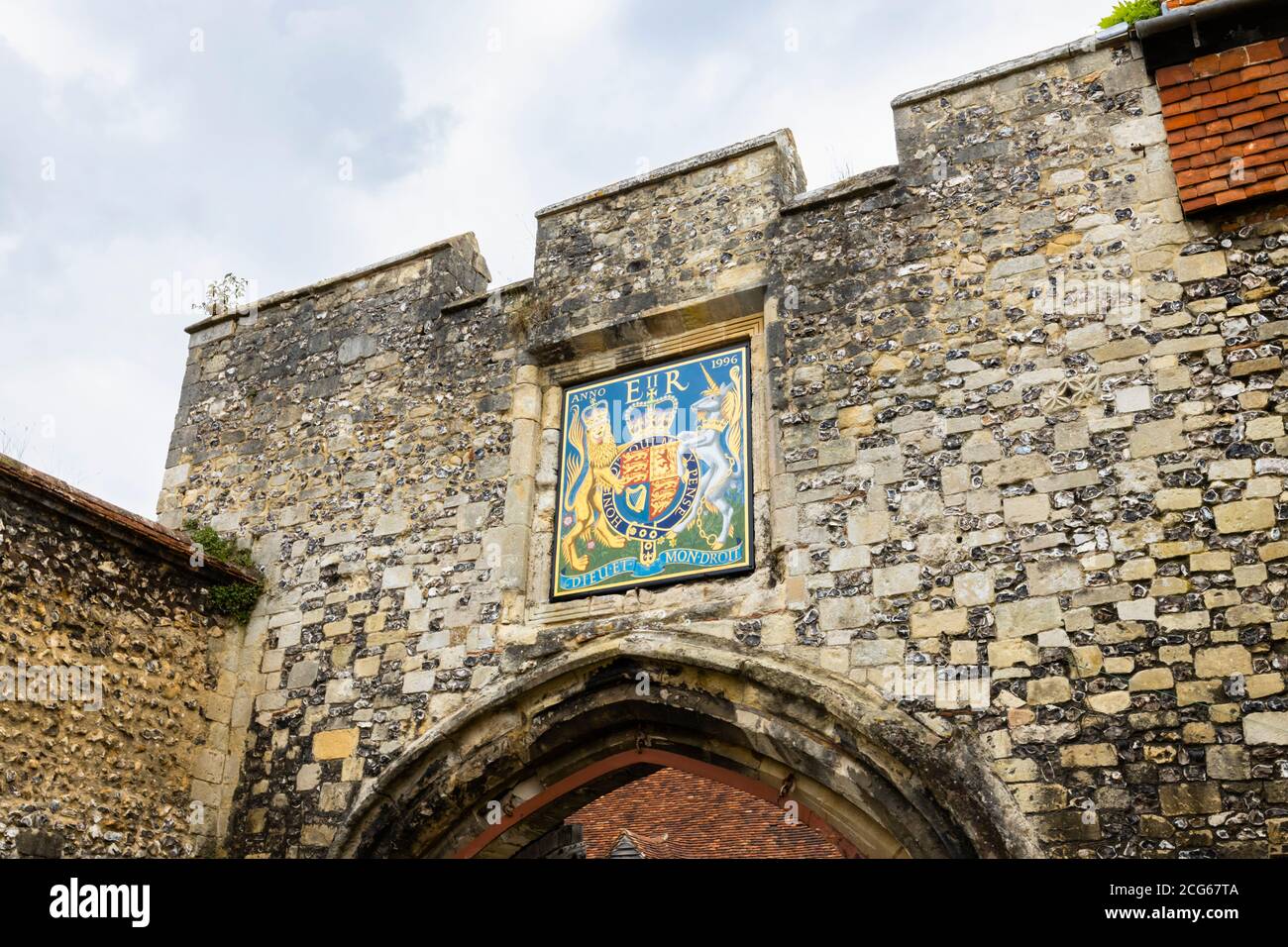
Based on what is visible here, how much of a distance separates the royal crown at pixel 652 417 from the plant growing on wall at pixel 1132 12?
2974 mm

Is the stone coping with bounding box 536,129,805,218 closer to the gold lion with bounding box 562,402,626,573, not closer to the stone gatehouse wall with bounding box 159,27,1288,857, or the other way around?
the stone gatehouse wall with bounding box 159,27,1288,857

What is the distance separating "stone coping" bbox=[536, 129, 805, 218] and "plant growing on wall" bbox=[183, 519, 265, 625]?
286cm

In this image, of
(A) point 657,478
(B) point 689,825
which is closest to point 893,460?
(A) point 657,478

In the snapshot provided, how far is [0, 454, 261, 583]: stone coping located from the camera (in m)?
6.64

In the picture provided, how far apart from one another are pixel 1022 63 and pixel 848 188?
3.54 feet

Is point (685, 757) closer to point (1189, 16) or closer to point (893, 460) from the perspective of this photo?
point (893, 460)

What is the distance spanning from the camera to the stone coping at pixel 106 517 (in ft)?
21.8

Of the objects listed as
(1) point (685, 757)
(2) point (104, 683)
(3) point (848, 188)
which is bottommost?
(1) point (685, 757)

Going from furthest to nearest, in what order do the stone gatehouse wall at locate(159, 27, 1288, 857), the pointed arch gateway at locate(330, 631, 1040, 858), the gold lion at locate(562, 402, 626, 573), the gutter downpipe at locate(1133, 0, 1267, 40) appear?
the gold lion at locate(562, 402, 626, 573), the gutter downpipe at locate(1133, 0, 1267, 40), the pointed arch gateway at locate(330, 631, 1040, 858), the stone gatehouse wall at locate(159, 27, 1288, 857)

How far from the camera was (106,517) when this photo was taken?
7.07m

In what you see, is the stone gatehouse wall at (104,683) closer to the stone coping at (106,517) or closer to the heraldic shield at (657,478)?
the stone coping at (106,517)

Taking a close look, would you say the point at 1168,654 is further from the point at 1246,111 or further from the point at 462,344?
the point at 462,344

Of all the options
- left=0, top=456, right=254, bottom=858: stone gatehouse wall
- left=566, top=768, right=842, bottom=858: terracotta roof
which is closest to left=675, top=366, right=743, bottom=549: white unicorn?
left=0, top=456, right=254, bottom=858: stone gatehouse wall

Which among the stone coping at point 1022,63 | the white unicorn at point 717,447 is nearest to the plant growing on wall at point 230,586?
the white unicorn at point 717,447
